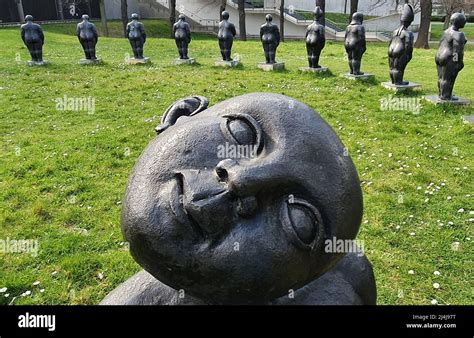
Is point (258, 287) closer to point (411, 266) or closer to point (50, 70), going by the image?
point (411, 266)

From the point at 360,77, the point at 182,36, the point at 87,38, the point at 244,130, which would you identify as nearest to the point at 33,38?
the point at 87,38

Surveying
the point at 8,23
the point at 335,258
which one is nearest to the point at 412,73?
the point at 335,258

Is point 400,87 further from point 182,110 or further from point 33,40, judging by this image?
point 33,40

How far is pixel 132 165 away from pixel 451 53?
710 cm

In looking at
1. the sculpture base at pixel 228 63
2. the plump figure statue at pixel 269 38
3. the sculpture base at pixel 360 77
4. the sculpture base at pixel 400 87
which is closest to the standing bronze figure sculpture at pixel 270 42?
the plump figure statue at pixel 269 38

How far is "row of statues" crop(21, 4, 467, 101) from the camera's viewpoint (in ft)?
30.8

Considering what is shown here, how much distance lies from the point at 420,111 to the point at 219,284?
8985 mm

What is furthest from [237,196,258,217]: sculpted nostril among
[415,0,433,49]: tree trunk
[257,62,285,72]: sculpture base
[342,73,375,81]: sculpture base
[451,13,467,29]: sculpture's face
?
[415,0,433,49]: tree trunk

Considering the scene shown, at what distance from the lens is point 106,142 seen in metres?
7.73

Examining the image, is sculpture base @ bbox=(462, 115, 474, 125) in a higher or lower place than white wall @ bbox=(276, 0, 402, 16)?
lower

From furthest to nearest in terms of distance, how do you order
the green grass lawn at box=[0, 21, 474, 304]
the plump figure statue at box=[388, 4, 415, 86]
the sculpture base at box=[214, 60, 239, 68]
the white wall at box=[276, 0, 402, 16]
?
the white wall at box=[276, 0, 402, 16] → the sculpture base at box=[214, 60, 239, 68] → the plump figure statue at box=[388, 4, 415, 86] → the green grass lawn at box=[0, 21, 474, 304]

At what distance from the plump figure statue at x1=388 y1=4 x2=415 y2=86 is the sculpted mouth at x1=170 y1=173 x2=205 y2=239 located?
10.7 meters

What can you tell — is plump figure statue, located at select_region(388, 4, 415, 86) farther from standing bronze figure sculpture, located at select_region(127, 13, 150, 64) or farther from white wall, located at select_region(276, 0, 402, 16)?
white wall, located at select_region(276, 0, 402, 16)

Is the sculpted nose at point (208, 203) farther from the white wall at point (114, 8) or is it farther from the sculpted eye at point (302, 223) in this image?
the white wall at point (114, 8)
